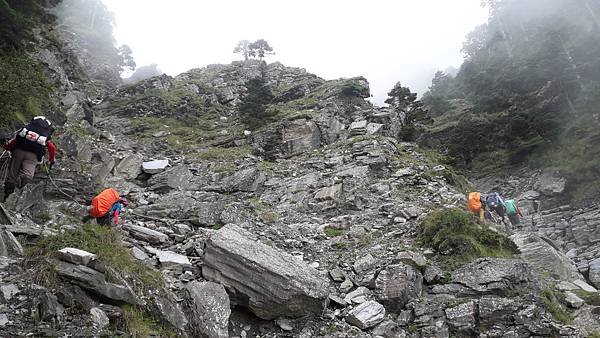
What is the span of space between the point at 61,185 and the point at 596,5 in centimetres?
5799

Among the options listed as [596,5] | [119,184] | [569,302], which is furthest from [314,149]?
[596,5]

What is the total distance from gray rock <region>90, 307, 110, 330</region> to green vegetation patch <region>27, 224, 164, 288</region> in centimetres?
70

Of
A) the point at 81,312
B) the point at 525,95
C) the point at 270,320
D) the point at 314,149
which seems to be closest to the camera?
the point at 81,312

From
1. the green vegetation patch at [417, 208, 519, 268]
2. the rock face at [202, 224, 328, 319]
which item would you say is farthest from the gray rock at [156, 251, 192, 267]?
the green vegetation patch at [417, 208, 519, 268]

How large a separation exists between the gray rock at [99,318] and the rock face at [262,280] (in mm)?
2975

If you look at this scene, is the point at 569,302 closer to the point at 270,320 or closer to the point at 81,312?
the point at 270,320

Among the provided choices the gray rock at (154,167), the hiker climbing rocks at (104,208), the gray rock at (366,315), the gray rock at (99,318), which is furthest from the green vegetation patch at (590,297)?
the gray rock at (154,167)

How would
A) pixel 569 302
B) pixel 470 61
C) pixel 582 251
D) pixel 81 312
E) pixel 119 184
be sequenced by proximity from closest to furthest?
pixel 81 312
pixel 569 302
pixel 119 184
pixel 582 251
pixel 470 61

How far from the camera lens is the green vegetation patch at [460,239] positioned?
1080cm

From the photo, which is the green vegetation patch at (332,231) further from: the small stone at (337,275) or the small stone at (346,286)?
the small stone at (346,286)

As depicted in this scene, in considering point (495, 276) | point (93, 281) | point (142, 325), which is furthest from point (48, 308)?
point (495, 276)

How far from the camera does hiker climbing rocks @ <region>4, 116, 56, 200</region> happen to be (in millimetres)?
8156

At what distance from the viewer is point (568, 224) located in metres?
23.4

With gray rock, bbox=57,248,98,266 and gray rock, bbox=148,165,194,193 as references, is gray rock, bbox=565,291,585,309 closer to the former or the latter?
gray rock, bbox=57,248,98,266
